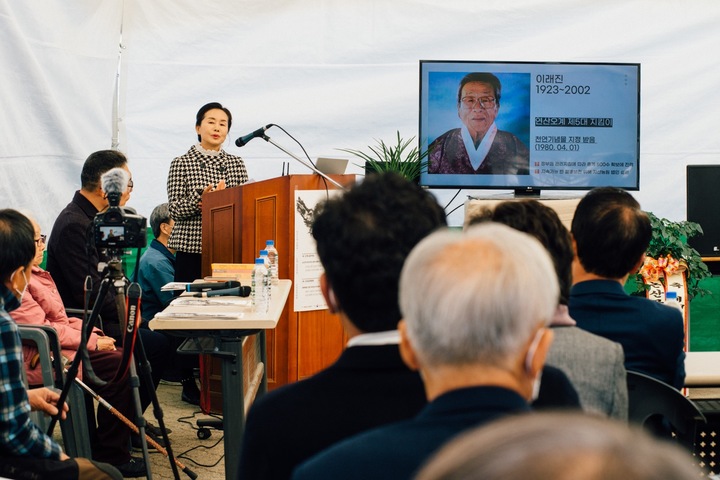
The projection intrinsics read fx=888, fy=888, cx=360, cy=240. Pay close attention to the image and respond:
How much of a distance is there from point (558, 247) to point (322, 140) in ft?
13.8

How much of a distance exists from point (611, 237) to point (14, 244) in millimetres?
1500

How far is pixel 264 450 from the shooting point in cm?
114

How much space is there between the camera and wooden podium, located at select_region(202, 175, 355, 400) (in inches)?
164

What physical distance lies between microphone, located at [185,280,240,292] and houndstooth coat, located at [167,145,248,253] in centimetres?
126

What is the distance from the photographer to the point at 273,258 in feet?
13.2

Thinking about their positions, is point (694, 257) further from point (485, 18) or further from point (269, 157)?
point (269, 157)

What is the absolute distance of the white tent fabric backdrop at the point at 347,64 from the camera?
5824 millimetres

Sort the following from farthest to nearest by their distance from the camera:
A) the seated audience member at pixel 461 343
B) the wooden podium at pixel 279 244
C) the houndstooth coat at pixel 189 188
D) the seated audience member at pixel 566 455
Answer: the houndstooth coat at pixel 189 188, the wooden podium at pixel 279 244, the seated audience member at pixel 461 343, the seated audience member at pixel 566 455

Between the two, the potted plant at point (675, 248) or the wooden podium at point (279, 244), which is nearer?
the wooden podium at point (279, 244)

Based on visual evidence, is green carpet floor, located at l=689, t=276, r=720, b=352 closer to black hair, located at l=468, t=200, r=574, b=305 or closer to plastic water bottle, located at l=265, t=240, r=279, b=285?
plastic water bottle, located at l=265, t=240, r=279, b=285

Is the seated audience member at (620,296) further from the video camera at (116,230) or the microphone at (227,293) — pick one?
the microphone at (227,293)

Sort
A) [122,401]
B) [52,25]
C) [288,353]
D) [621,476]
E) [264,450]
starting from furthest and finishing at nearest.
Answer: [52,25], [288,353], [122,401], [264,450], [621,476]

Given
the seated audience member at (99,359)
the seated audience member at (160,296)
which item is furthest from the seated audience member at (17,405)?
the seated audience member at (160,296)

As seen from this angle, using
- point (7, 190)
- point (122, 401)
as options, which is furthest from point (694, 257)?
point (7, 190)
